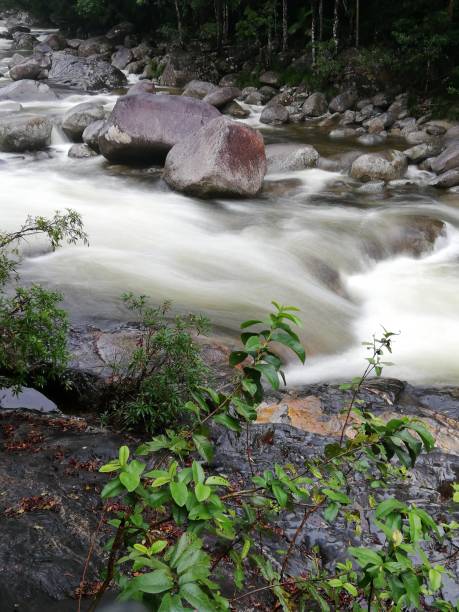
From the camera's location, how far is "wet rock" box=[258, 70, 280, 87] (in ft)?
66.6

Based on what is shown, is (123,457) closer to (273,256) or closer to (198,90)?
(273,256)

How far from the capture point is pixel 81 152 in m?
12.6

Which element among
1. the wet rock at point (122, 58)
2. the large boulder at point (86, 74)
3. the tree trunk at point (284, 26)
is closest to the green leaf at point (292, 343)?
the large boulder at point (86, 74)

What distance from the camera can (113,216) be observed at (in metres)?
9.38

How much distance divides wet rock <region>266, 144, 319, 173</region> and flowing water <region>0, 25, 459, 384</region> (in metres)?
0.31

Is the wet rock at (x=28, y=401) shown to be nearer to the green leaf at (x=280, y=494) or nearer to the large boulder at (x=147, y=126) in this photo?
the green leaf at (x=280, y=494)

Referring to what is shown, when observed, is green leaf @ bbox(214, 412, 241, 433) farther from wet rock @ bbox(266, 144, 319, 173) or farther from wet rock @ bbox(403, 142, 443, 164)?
wet rock @ bbox(403, 142, 443, 164)

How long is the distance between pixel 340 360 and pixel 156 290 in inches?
89.0

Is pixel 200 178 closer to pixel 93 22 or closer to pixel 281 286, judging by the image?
pixel 281 286

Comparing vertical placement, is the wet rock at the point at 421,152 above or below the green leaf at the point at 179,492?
below

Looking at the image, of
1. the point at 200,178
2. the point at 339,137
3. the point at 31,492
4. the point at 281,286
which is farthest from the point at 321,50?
the point at 31,492

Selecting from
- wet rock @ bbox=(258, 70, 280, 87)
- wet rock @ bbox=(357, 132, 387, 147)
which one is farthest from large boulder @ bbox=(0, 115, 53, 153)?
wet rock @ bbox=(258, 70, 280, 87)

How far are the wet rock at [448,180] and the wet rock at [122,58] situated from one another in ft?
Answer: 61.6

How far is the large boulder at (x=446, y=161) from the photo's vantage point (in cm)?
1195
